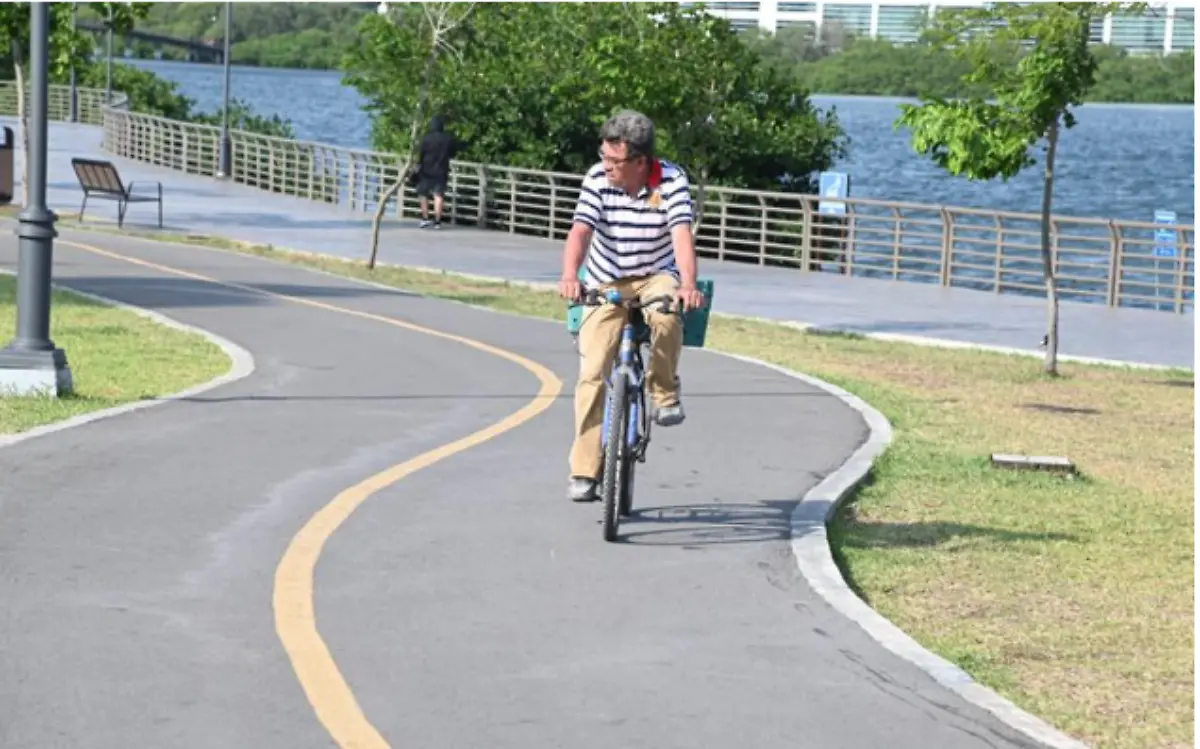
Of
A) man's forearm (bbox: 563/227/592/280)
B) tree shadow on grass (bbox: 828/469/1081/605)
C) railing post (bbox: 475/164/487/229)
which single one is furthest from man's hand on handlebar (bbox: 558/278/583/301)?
railing post (bbox: 475/164/487/229)

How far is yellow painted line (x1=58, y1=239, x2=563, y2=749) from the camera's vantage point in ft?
22.1

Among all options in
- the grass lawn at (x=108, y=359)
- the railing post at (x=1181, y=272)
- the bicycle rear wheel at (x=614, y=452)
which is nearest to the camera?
the bicycle rear wheel at (x=614, y=452)

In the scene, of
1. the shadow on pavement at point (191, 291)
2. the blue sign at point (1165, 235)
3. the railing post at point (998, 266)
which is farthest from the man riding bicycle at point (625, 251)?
the railing post at point (998, 266)

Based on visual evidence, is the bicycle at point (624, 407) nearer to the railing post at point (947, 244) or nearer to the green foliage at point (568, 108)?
the railing post at point (947, 244)

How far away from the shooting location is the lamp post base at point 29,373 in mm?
14031

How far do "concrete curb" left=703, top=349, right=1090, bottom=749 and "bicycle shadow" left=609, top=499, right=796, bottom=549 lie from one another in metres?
0.10

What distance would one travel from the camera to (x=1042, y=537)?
10969 millimetres

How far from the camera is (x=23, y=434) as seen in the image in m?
12.4

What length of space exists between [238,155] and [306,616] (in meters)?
45.1

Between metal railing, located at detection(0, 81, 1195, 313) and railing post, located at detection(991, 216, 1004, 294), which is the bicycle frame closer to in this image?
metal railing, located at detection(0, 81, 1195, 313)

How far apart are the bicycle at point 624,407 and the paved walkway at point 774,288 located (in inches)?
526

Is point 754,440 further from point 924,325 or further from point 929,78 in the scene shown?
point 929,78

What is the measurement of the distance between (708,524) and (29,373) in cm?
516

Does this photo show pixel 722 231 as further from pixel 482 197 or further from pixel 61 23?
pixel 61 23
